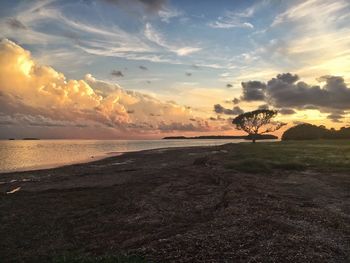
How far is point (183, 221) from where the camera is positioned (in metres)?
20.7

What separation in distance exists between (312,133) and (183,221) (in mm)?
170185

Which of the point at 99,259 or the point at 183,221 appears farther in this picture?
the point at 183,221

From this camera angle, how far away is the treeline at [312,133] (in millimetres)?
167275

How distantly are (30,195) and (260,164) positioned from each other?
29149mm

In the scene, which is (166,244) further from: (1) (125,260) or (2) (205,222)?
(2) (205,222)

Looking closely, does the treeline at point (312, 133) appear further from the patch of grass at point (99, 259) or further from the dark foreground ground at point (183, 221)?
the patch of grass at point (99, 259)

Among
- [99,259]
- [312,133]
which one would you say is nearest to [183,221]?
[99,259]

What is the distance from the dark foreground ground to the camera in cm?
1504

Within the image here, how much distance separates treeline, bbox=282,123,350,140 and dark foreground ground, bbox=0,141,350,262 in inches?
5652

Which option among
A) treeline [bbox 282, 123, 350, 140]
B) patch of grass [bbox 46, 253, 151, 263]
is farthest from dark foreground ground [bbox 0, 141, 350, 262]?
treeline [bbox 282, 123, 350, 140]

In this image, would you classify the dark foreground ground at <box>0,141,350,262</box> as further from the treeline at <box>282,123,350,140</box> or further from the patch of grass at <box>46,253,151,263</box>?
the treeline at <box>282,123,350,140</box>

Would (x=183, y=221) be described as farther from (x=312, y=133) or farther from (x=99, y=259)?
(x=312, y=133)

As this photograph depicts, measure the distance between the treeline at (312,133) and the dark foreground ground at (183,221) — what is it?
471 feet

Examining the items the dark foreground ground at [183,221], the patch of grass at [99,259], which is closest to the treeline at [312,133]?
the dark foreground ground at [183,221]
